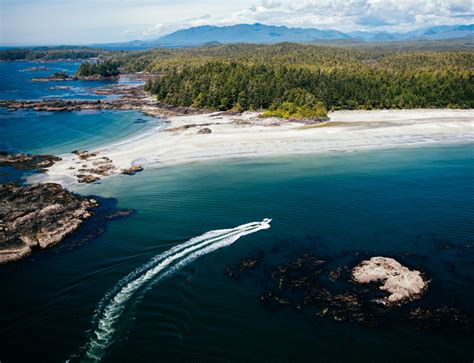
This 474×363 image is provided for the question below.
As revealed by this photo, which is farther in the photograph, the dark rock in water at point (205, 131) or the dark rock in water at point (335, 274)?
the dark rock in water at point (205, 131)

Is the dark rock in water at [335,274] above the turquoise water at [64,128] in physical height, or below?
below

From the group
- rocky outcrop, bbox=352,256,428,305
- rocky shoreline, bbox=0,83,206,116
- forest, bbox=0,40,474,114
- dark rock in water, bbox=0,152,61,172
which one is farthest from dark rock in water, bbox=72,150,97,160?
rocky outcrop, bbox=352,256,428,305

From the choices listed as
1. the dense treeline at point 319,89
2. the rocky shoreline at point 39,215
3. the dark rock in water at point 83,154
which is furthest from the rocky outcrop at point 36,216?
the dense treeline at point 319,89

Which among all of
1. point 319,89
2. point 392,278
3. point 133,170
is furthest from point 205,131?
point 392,278

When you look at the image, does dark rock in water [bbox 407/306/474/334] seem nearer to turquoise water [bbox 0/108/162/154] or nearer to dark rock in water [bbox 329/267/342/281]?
dark rock in water [bbox 329/267/342/281]

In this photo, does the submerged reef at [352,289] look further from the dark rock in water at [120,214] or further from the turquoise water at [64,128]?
the turquoise water at [64,128]

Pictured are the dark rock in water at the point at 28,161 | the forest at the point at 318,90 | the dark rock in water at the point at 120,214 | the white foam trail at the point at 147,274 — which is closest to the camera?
the white foam trail at the point at 147,274

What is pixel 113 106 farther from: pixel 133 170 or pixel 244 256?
pixel 244 256

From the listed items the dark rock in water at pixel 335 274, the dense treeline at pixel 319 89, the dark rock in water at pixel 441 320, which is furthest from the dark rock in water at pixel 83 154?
the dark rock in water at pixel 441 320

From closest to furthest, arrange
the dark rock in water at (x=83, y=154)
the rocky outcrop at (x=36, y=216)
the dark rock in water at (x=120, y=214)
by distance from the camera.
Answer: the rocky outcrop at (x=36, y=216) < the dark rock in water at (x=120, y=214) < the dark rock in water at (x=83, y=154)

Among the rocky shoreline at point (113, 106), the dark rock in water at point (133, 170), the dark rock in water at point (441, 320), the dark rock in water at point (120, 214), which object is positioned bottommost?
the dark rock in water at point (441, 320)
